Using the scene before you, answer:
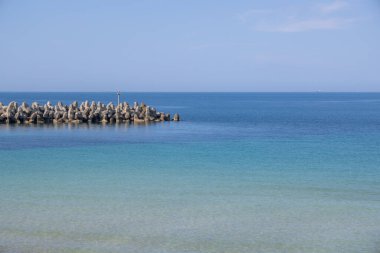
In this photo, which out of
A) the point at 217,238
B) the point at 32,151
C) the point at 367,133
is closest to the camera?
the point at 217,238

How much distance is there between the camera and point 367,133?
3238cm

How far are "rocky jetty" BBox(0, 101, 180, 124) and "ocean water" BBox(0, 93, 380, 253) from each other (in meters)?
13.8

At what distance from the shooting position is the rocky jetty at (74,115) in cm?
3712

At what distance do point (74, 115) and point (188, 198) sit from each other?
27.5 m

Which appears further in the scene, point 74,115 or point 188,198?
point 74,115

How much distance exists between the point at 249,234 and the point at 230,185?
4472mm

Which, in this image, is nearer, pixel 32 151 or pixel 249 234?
pixel 249 234

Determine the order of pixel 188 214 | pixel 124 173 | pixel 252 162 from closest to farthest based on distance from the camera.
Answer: pixel 188 214, pixel 124 173, pixel 252 162

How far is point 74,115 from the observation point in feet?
127

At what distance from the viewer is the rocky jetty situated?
37.1 m

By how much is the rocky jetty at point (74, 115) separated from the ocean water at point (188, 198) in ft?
45.1

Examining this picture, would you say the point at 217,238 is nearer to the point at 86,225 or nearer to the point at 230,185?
the point at 86,225

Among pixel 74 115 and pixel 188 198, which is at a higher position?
pixel 74 115

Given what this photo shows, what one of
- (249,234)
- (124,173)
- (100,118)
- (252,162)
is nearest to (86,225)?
(249,234)
